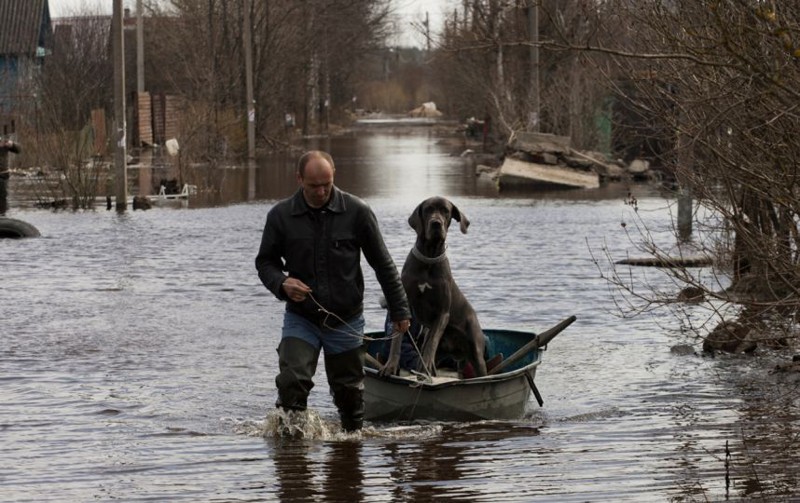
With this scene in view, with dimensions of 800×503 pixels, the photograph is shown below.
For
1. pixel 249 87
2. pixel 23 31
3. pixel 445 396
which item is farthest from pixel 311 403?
pixel 23 31

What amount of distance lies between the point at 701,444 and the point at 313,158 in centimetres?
326

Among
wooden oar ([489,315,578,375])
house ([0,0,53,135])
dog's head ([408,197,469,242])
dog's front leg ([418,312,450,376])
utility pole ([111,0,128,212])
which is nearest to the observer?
dog's head ([408,197,469,242])

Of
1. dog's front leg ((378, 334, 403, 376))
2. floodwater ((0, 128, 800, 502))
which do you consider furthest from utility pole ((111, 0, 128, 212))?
dog's front leg ((378, 334, 403, 376))

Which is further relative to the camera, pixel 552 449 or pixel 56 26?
pixel 56 26

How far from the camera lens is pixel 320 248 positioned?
30.7 ft

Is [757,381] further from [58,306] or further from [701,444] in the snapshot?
[58,306]

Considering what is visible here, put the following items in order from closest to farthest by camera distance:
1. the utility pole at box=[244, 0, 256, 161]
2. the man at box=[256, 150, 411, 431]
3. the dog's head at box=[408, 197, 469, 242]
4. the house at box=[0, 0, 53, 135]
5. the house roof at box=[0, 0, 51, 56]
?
the man at box=[256, 150, 411, 431] → the dog's head at box=[408, 197, 469, 242] → the utility pole at box=[244, 0, 256, 161] → the house at box=[0, 0, 53, 135] → the house roof at box=[0, 0, 51, 56]

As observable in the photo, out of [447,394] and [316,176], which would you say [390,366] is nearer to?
[447,394]

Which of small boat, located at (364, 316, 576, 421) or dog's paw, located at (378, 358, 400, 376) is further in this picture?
dog's paw, located at (378, 358, 400, 376)

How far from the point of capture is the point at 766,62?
7.64 m

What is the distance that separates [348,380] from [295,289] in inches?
39.1

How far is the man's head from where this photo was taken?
9125 mm

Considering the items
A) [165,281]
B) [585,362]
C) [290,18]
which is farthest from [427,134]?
[585,362]

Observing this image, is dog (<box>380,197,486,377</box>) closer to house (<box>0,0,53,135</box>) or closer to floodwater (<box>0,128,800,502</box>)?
floodwater (<box>0,128,800,502</box>)
